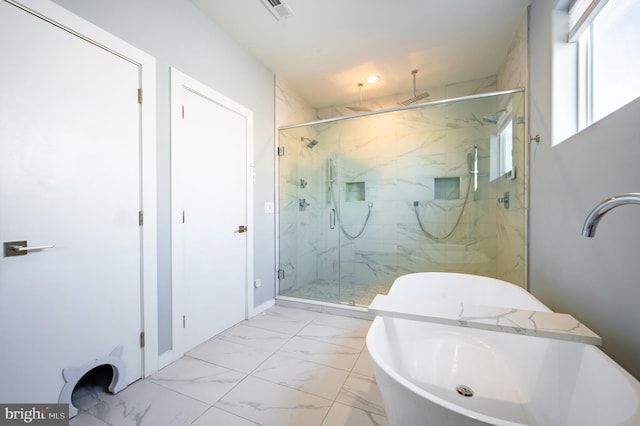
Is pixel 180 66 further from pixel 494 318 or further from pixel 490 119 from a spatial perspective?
Answer: pixel 490 119

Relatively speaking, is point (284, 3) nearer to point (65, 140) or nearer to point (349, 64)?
point (349, 64)

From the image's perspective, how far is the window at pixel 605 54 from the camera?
104cm

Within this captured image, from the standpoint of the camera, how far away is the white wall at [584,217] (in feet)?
3.07

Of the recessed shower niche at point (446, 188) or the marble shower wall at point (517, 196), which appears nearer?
the marble shower wall at point (517, 196)

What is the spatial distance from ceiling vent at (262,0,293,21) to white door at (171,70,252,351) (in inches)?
31.0

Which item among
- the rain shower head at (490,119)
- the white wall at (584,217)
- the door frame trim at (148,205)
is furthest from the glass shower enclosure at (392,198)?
the door frame trim at (148,205)

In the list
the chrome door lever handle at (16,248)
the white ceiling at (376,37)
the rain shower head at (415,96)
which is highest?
the white ceiling at (376,37)

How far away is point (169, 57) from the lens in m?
1.78

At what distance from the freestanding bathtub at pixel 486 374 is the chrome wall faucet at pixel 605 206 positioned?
50 cm

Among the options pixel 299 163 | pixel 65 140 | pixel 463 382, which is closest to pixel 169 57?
pixel 65 140

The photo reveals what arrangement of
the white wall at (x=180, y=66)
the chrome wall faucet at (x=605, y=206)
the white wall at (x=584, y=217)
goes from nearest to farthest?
the chrome wall faucet at (x=605, y=206), the white wall at (x=584, y=217), the white wall at (x=180, y=66)

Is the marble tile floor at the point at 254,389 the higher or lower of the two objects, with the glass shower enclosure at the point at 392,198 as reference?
lower

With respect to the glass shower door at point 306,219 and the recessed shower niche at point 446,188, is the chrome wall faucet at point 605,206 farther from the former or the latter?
the glass shower door at point 306,219

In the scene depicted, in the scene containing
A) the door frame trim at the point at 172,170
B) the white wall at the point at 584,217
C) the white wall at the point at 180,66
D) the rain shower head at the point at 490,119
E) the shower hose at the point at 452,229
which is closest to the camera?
the white wall at the point at 584,217
